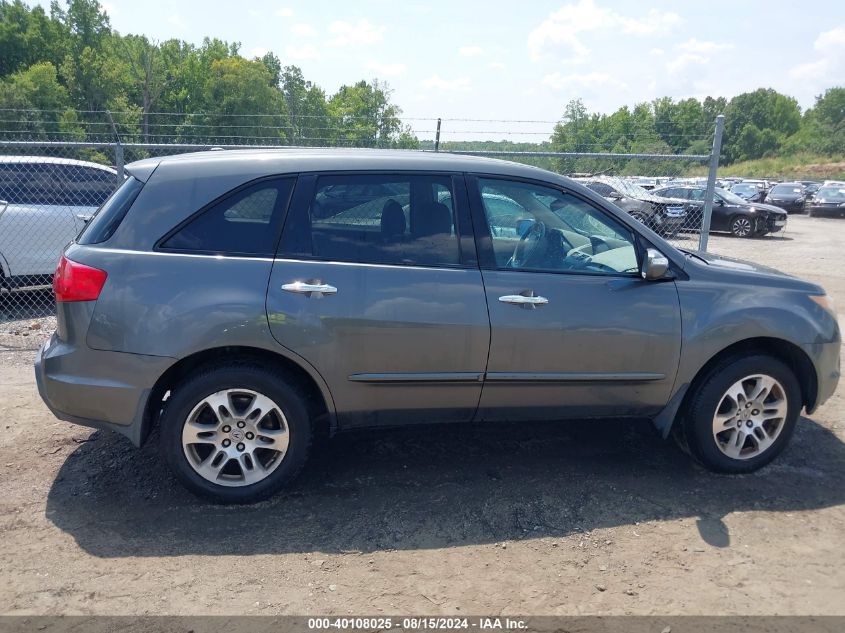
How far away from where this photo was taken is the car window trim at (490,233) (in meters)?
3.79

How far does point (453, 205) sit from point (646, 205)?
37.9 feet

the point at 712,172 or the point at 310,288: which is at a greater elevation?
Answer: the point at 712,172

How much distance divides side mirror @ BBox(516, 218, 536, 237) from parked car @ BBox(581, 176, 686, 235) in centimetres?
819

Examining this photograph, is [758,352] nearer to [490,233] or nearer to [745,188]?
[490,233]

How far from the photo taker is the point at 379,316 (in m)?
3.59

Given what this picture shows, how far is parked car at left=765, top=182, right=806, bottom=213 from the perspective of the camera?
3234cm

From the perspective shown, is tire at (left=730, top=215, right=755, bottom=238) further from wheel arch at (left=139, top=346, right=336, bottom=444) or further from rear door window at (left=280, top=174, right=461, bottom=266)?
wheel arch at (left=139, top=346, right=336, bottom=444)

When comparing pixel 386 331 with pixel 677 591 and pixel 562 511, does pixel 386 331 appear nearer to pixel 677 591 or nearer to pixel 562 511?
pixel 562 511

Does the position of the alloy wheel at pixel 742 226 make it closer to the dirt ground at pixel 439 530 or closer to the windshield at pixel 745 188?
the windshield at pixel 745 188

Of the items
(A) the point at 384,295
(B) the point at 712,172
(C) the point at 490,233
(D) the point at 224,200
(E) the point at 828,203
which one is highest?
(B) the point at 712,172

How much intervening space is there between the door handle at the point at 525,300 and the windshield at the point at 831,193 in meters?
31.7

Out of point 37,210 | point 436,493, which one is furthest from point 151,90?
point 436,493

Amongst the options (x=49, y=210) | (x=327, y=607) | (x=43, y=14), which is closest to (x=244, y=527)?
(x=327, y=607)

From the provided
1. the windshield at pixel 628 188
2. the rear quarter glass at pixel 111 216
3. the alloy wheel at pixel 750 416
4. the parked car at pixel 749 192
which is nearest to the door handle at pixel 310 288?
the rear quarter glass at pixel 111 216
